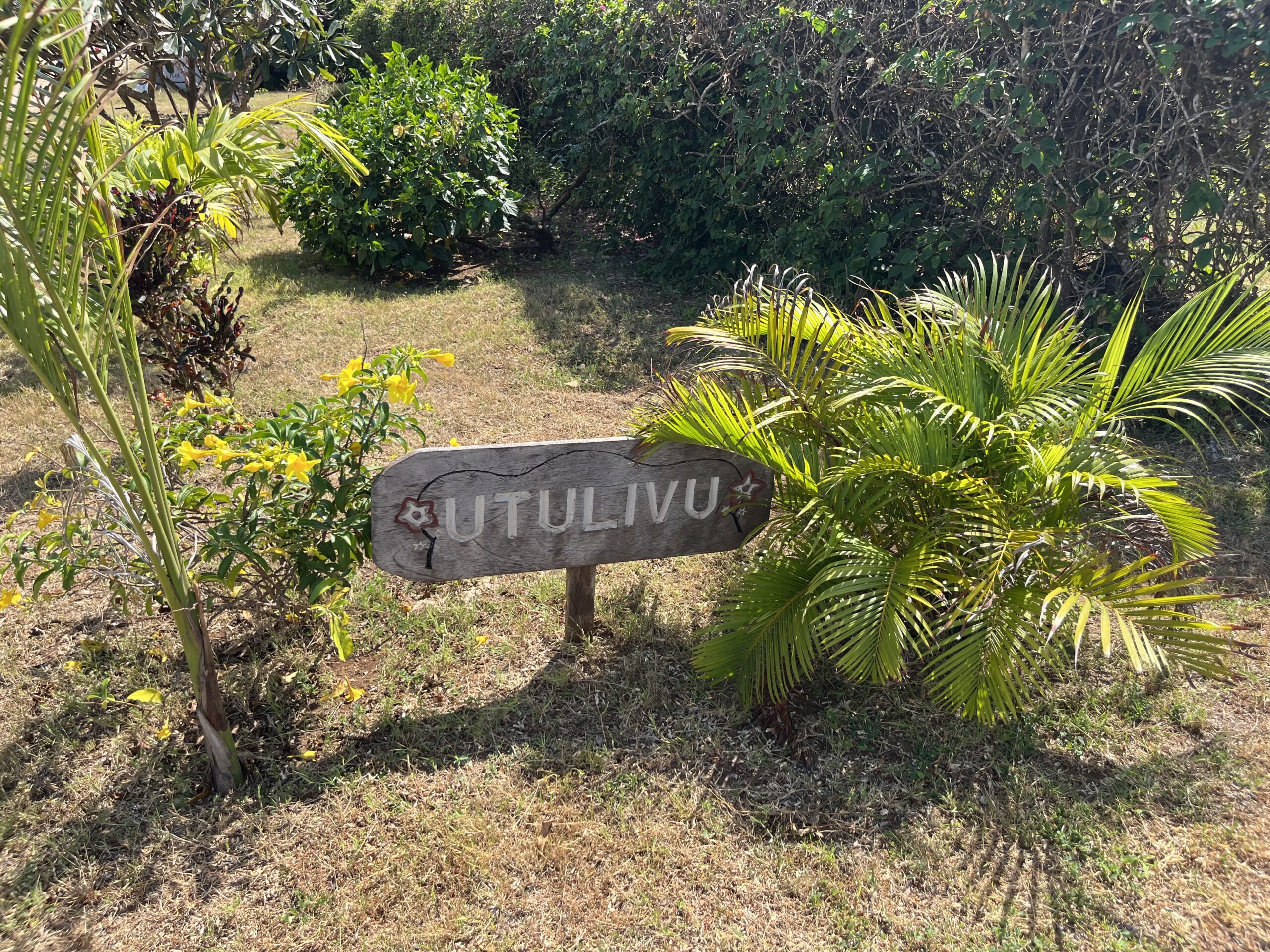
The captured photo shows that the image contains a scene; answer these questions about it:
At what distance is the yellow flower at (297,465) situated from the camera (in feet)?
6.43

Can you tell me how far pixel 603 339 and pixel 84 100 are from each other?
4000 millimetres

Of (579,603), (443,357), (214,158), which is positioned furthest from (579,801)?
(214,158)

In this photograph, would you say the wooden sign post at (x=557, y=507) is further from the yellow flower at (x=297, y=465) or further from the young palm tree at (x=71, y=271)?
the young palm tree at (x=71, y=271)

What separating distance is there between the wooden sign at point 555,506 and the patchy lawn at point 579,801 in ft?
1.58

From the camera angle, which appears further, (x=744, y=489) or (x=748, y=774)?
(x=744, y=489)

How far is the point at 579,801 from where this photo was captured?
88.0 inches

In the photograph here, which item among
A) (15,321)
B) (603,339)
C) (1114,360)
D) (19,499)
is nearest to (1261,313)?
(1114,360)

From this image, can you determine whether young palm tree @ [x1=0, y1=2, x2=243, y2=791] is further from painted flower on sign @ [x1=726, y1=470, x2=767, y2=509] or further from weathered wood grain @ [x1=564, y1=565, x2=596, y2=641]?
painted flower on sign @ [x1=726, y1=470, x2=767, y2=509]

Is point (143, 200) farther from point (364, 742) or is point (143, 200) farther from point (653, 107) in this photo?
point (653, 107)

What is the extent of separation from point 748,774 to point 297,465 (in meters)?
1.46

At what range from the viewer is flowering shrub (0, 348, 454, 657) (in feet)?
6.94

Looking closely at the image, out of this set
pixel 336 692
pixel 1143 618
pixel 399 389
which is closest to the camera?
pixel 1143 618

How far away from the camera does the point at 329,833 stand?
2.11 meters

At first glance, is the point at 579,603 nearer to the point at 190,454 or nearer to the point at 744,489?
the point at 744,489
